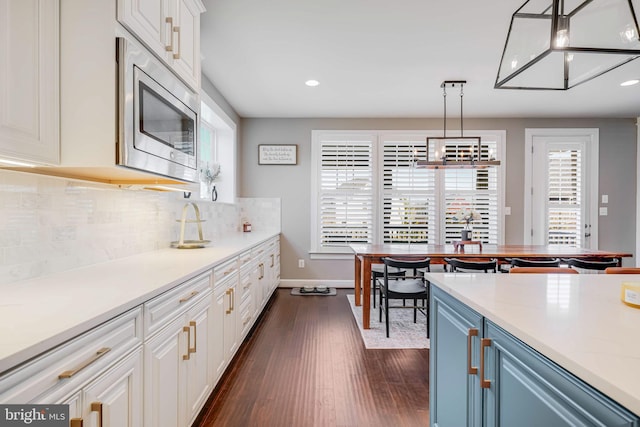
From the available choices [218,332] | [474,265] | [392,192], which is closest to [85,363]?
[218,332]

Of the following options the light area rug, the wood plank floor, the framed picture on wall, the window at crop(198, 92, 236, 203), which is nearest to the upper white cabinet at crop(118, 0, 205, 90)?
the wood plank floor

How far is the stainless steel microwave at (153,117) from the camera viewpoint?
131cm

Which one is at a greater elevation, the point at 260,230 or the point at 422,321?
the point at 260,230

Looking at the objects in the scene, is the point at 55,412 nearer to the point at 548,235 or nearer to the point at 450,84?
the point at 450,84

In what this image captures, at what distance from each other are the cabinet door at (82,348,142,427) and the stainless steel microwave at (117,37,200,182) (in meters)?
0.77

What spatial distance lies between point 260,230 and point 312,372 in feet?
9.41

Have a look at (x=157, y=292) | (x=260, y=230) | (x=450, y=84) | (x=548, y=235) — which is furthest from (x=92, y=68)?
(x=548, y=235)

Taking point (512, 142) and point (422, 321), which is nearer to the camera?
point (422, 321)

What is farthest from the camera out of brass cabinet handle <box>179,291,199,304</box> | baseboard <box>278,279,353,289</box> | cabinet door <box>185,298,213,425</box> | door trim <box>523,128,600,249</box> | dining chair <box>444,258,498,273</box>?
baseboard <box>278,279,353,289</box>

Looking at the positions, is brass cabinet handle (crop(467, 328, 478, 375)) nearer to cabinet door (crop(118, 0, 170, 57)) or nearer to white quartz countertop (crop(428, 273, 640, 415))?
white quartz countertop (crop(428, 273, 640, 415))

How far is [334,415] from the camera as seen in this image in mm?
1909

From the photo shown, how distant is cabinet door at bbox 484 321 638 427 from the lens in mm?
683

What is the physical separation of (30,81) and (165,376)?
1.23 m

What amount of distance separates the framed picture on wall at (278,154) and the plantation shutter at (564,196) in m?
3.92
